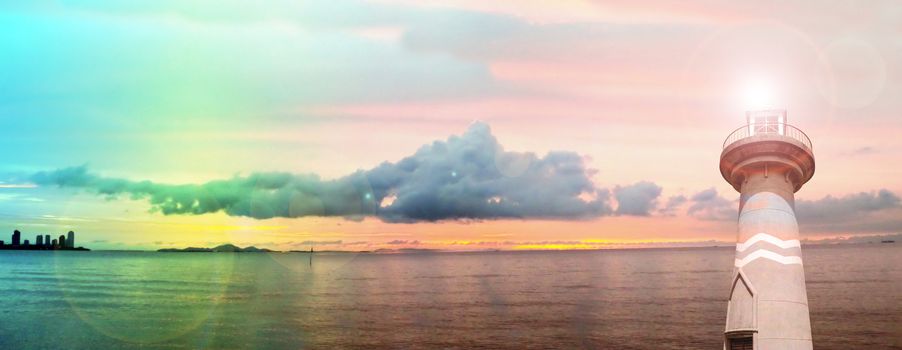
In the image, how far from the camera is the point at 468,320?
3561 inches

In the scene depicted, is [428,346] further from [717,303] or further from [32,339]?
[717,303]

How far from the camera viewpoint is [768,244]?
112ft

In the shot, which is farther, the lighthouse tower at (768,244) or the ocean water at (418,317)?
the ocean water at (418,317)

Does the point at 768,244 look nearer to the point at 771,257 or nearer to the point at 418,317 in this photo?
the point at 771,257

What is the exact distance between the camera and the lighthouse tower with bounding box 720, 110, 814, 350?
3347cm

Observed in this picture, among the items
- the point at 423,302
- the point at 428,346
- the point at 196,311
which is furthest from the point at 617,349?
the point at 196,311

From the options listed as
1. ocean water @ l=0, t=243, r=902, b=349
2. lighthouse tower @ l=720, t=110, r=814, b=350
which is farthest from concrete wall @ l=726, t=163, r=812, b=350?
ocean water @ l=0, t=243, r=902, b=349

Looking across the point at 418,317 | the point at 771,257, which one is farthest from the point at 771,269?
the point at 418,317

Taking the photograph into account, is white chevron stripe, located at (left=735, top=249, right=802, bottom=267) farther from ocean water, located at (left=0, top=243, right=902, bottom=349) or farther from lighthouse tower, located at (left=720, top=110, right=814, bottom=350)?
ocean water, located at (left=0, top=243, right=902, bottom=349)

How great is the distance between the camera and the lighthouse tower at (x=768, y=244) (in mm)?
33469

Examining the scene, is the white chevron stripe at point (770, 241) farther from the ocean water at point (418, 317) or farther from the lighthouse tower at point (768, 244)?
the ocean water at point (418, 317)

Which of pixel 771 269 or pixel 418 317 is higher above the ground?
pixel 771 269

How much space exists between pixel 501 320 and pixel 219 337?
33.4 m

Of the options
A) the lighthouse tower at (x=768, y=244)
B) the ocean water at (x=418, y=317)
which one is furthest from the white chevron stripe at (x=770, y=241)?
the ocean water at (x=418, y=317)
